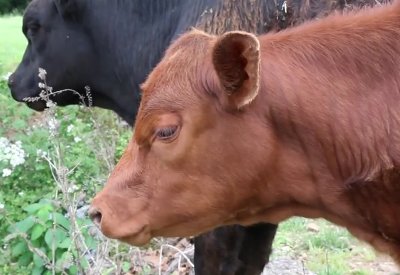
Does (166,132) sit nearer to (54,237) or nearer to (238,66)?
(238,66)

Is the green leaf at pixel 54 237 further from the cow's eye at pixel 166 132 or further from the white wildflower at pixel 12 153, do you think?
the cow's eye at pixel 166 132

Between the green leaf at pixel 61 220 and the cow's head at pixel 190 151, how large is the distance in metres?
1.71

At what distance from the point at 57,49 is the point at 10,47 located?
333 inches

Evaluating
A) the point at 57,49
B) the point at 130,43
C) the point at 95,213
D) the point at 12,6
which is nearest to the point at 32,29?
the point at 57,49

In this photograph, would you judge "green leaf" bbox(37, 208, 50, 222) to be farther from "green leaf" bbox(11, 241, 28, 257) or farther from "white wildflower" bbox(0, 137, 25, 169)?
"white wildflower" bbox(0, 137, 25, 169)

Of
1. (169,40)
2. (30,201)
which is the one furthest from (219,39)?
(30,201)

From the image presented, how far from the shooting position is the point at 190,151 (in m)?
3.01

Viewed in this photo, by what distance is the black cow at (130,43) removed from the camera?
12.8 feet

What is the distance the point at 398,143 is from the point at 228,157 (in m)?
0.55

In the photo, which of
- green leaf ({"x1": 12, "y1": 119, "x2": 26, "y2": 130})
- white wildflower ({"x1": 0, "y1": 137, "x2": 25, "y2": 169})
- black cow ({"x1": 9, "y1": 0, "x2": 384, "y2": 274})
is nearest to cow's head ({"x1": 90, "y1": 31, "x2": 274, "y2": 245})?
black cow ({"x1": 9, "y1": 0, "x2": 384, "y2": 274})

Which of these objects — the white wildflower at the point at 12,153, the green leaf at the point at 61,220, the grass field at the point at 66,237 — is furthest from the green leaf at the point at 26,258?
the white wildflower at the point at 12,153

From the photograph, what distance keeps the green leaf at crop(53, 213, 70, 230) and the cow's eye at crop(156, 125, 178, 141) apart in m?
1.91

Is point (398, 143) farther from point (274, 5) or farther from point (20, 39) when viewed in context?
point (20, 39)

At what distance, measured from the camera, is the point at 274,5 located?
3.88 meters
